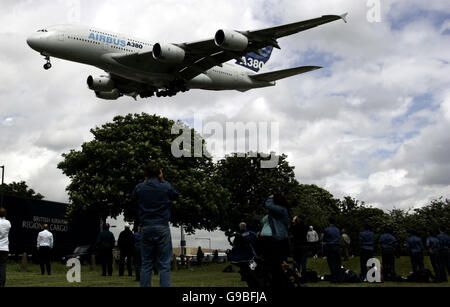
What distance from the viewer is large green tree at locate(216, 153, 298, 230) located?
65000 mm

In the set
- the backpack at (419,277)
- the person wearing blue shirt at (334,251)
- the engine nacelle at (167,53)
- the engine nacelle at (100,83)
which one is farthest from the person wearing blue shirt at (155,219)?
the engine nacelle at (100,83)

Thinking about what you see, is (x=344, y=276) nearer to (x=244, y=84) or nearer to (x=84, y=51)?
(x=84, y=51)

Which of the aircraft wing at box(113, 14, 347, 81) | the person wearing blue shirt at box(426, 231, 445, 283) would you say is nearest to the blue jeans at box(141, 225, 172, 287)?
the person wearing blue shirt at box(426, 231, 445, 283)

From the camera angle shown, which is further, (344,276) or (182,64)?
(182,64)

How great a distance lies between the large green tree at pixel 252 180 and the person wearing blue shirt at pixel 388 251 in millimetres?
46761

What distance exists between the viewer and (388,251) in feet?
56.1

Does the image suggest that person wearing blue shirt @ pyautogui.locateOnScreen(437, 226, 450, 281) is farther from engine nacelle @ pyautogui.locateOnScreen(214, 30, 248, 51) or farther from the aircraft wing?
engine nacelle @ pyautogui.locateOnScreen(214, 30, 248, 51)

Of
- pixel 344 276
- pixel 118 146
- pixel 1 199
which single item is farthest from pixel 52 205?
pixel 344 276

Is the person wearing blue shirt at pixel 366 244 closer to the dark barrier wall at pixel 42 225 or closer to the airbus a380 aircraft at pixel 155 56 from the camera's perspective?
the airbus a380 aircraft at pixel 155 56

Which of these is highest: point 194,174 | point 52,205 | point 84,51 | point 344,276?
point 84,51

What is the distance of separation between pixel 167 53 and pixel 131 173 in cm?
1307

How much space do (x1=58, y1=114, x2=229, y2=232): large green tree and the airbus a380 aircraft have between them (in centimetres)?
618
